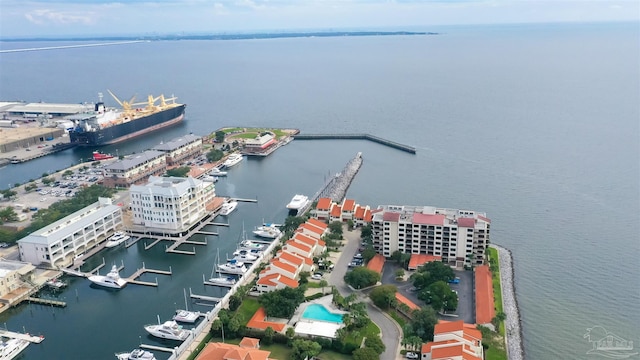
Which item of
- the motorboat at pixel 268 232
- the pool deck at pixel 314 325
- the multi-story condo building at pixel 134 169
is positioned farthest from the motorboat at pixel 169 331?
the multi-story condo building at pixel 134 169

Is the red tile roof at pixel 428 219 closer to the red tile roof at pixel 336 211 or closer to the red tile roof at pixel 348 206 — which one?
the red tile roof at pixel 348 206

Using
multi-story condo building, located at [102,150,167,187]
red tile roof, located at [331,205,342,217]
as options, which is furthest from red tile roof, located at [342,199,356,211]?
multi-story condo building, located at [102,150,167,187]

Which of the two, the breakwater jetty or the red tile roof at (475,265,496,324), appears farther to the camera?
the breakwater jetty

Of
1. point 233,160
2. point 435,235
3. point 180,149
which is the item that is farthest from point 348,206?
point 180,149

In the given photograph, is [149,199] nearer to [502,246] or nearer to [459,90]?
[502,246]

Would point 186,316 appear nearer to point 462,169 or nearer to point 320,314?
point 320,314

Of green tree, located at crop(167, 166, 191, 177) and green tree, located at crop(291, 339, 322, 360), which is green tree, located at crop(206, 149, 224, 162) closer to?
green tree, located at crop(167, 166, 191, 177)
